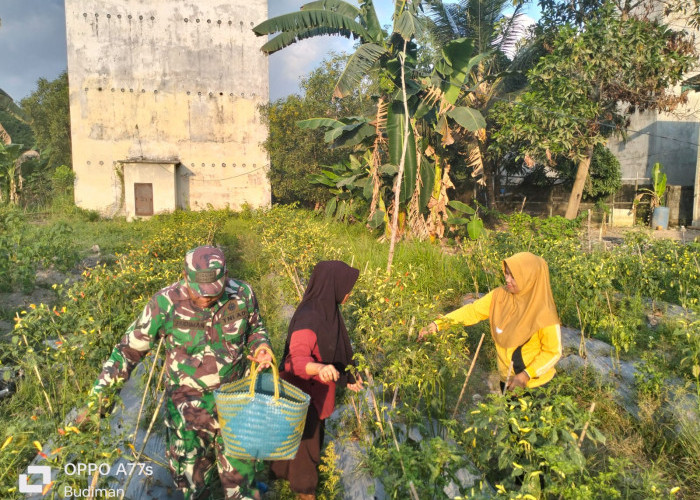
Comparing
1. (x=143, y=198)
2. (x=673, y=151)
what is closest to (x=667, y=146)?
(x=673, y=151)

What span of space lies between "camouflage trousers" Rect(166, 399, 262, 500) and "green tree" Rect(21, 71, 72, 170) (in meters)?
21.9

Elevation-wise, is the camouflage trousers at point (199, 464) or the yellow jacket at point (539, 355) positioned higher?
the yellow jacket at point (539, 355)

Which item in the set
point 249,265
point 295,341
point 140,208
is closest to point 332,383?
point 295,341

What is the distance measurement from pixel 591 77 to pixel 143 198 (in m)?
13.0

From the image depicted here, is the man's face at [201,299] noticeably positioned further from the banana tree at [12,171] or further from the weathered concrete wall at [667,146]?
the weathered concrete wall at [667,146]

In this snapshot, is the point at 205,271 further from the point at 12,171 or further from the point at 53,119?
the point at 53,119

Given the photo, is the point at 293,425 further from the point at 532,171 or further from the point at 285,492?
the point at 532,171

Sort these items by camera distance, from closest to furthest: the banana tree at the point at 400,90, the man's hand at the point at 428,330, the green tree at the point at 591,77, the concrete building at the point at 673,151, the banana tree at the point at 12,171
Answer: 1. the man's hand at the point at 428,330
2. the banana tree at the point at 400,90
3. the green tree at the point at 591,77
4. the concrete building at the point at 673,151
5. the banana tree at the point at 12,171

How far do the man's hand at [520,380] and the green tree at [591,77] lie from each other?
7.74 meters

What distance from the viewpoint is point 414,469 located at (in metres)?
2.01

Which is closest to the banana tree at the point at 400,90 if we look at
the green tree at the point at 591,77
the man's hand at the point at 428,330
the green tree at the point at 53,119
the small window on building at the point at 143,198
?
the green tree at the point at 591,77

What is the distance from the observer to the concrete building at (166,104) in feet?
52.0

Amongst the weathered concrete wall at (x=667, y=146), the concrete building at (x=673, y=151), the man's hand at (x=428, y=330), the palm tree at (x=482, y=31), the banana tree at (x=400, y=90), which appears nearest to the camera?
the man's hand at (x=428, y=330)

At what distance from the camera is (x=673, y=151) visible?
16719 millimetres
